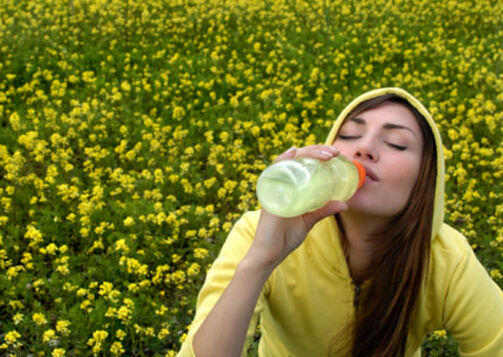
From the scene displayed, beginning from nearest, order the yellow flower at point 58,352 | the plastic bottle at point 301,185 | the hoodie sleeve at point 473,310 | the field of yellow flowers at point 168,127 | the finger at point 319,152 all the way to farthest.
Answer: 1. the plastic bottle at point 301,185
2. the finger at point 319,152
3. the hoodie sleeve at point 473,310
4. the yellow flower at point 58,352
5. the field of yellow flowers at point 168,127

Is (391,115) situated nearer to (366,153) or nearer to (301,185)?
(366,153)

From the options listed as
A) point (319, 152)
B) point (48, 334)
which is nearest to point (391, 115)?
point (319, 152)

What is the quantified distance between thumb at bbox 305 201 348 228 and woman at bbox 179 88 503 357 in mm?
263

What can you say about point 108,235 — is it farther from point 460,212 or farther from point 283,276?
point 460,212

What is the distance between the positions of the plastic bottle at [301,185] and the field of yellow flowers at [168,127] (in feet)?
6.84

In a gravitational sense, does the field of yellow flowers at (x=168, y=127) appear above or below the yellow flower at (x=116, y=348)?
above

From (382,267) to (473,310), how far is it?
1.09 feet

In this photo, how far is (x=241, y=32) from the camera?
9398mm

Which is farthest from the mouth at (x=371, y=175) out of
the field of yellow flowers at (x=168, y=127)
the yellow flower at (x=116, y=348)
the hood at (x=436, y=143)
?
the yellow flower at (x=116, y=348)

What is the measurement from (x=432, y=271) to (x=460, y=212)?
3.00 meters

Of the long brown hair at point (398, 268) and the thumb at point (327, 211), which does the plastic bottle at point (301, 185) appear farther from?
the long brown hair at point (398, 268)

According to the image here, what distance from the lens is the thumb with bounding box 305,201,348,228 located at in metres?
1.42

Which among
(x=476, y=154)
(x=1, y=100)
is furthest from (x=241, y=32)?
(x=476, y=154)

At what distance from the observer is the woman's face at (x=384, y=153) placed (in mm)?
1687
